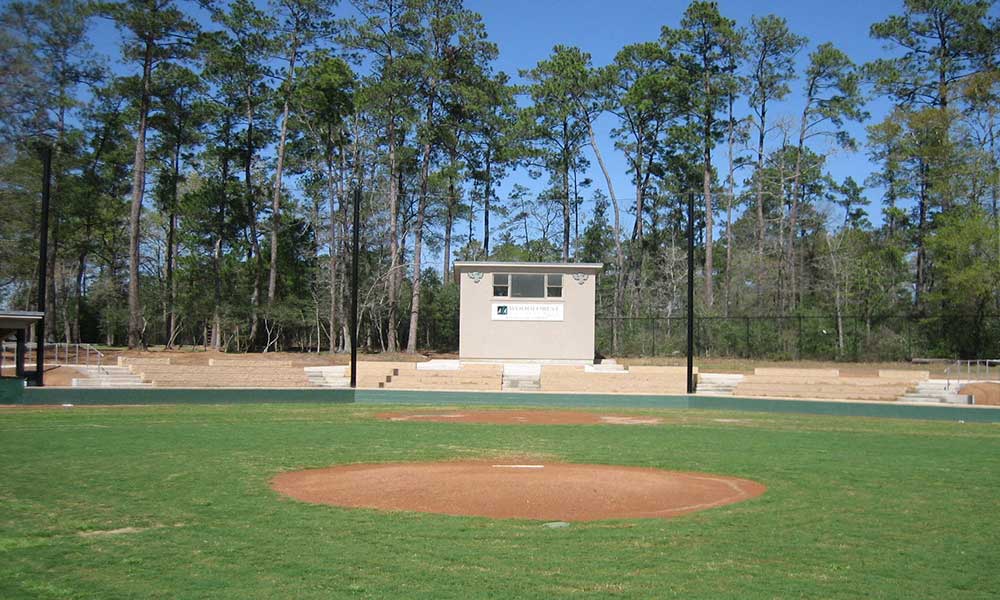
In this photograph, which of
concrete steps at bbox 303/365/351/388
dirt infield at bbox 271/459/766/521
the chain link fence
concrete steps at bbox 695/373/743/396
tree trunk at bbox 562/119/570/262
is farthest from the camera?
tree trunk at bbox 562/119/570/262

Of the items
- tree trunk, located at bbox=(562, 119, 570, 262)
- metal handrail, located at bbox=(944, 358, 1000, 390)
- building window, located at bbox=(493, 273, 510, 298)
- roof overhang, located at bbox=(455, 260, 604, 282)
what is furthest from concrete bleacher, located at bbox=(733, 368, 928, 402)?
tree trunk, located at bbox=(562, 119, 570, 262)

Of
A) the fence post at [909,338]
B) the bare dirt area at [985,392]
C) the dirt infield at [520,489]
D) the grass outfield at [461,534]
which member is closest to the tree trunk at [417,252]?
the fence post at [909,338]

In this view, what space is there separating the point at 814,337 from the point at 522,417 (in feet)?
86.9

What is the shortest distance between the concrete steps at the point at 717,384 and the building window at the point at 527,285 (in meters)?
8.00

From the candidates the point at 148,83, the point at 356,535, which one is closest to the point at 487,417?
the point at 356,535

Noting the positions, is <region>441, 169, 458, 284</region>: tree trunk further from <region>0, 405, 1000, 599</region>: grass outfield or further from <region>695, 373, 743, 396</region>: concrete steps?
<region>0, 405, 1000, 599</region>: grass outfield

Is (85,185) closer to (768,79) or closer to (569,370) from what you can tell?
(569,370)

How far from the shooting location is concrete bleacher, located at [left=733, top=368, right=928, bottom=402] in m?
30.5

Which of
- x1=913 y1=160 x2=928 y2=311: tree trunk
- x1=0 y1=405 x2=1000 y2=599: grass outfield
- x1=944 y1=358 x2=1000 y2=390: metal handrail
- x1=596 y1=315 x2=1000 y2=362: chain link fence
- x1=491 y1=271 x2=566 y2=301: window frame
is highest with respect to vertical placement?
x1=913 y1=160 x2=928 y2=311: tree trunk

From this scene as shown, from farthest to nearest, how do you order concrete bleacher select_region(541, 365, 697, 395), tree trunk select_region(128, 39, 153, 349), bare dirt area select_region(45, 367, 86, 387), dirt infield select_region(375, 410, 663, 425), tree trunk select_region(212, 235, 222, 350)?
tree trunk select_region(212, 235, 222, 350) → tree trunk select_region(128, 39, 153, 349) → concrete bleacher select_region(541, 365, 697, 395) → bare dirt area select_region(45, 367, 86, 387) → dirt infield select_region(375, 410, 663, 425)

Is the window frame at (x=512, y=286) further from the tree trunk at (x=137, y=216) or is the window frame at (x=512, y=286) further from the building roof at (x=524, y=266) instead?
the tree trunk at (x=137, y=216)

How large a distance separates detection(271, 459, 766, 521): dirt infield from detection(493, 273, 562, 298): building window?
23.8 metres

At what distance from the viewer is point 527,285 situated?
126 feet

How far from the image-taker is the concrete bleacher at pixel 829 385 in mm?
30500
